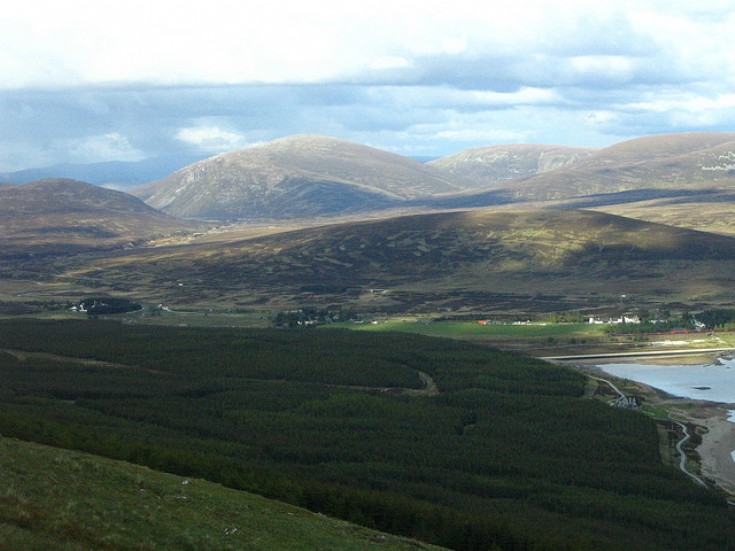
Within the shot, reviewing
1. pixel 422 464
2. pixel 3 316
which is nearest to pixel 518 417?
pixel 422 464

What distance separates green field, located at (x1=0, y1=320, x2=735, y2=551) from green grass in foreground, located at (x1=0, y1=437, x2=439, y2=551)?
994cm

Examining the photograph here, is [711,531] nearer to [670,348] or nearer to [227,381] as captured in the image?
[227,381]

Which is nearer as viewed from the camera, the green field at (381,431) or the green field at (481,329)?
the green field at (381,431)

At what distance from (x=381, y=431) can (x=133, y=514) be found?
5551 centimetres

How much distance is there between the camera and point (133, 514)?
45.4 m

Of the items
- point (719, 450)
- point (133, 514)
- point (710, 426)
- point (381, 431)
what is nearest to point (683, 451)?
point (719, 450)

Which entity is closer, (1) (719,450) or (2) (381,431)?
(1) (719,450)

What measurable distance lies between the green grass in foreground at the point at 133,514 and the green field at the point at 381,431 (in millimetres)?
9937

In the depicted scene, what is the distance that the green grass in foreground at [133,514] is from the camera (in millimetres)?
40312

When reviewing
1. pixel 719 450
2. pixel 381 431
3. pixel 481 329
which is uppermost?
pixel 381 431

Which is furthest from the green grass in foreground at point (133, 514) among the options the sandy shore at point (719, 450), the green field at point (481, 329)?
the green field at point (481, 329)

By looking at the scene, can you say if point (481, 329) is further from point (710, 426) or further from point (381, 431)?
point (381, 431)

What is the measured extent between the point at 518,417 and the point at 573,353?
56.2 metres

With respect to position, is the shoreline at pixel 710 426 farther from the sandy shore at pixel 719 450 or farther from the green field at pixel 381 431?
the green field at pixel 381 431
